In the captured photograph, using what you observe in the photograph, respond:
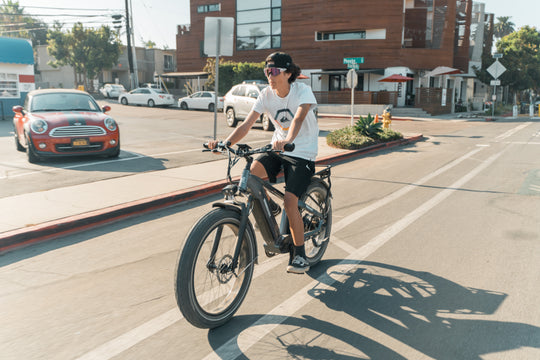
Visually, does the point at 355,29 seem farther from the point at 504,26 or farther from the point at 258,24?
the point at 504,26

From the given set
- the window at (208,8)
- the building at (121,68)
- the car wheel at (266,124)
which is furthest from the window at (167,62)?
the car wheel at (266,124)

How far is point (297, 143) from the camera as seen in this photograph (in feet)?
13.5

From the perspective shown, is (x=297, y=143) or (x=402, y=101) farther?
(x=402, y=101)

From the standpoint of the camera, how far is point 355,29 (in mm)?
39844

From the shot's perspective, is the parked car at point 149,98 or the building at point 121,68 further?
the building at point 121,68

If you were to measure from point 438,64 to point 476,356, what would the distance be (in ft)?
138

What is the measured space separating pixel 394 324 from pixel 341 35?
133 ft

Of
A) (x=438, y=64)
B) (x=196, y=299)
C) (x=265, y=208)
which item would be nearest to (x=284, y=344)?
(x=196, y=299)

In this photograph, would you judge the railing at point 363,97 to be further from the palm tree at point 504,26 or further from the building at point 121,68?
the palm tree at point 504,26

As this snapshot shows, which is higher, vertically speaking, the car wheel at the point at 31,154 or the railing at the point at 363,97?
the railing at the point at 363,97

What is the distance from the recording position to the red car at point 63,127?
34.6 feet

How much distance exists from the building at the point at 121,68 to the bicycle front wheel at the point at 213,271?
2522 inches

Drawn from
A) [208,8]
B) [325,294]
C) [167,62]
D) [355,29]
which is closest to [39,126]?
[325,294]

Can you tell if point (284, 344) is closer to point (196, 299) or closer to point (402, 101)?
point (196, 299)
